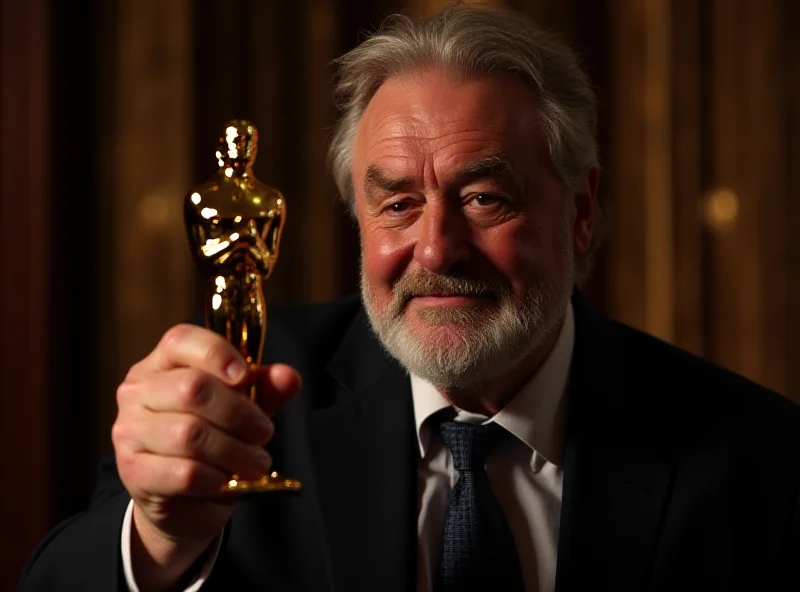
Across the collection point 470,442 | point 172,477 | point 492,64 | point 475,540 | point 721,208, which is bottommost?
point 475,540

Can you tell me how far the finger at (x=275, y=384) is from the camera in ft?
2.74

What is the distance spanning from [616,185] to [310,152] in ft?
2.23

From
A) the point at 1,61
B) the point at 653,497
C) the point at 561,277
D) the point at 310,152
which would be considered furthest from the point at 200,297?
the point at 653,497

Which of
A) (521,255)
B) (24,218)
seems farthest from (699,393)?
(24,218)

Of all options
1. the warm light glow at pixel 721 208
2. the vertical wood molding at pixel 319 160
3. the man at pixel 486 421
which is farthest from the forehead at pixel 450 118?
the warm light glow at pixel 721 208

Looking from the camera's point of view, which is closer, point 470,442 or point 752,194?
point 470,442

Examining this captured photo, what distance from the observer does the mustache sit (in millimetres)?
1270

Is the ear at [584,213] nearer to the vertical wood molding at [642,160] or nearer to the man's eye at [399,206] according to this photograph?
the man's eye at [399,206]

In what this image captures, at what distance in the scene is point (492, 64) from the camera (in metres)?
1.35

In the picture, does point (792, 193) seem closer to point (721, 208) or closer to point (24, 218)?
point (721, 208)

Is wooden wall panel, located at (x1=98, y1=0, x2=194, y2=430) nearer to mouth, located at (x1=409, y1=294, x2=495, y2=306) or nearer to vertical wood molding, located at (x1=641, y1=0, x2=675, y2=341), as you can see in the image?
mouth, located at (x1=409, y1=294, x2=495, y2=306)

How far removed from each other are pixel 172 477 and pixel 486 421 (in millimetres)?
608

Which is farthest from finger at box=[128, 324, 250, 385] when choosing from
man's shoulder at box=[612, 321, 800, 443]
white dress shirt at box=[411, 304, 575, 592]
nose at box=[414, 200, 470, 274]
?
→ man's shoulder at box=[612, 321, 800, 443]

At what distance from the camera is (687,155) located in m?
2.14
